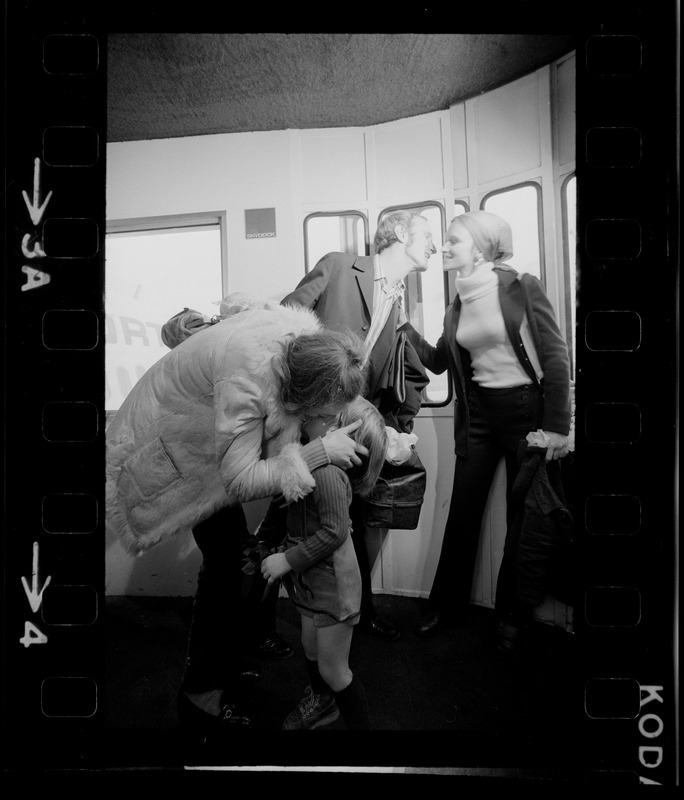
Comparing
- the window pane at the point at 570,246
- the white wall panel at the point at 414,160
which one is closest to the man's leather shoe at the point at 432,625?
the window pane at the point at 570,246

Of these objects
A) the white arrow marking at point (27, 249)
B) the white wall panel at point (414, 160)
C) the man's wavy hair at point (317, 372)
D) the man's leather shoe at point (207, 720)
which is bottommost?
the man's leather shoe at point (207, 720)

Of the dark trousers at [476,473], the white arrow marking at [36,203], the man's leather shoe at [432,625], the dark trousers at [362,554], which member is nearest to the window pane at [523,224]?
the dark trousers at [476,473]

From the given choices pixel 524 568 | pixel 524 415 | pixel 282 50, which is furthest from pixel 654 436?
pixel 282 50

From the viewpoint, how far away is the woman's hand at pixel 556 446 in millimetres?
878

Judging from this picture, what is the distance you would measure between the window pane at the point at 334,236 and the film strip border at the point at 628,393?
0.43 metres

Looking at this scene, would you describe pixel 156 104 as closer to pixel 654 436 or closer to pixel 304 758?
pixel 654 436

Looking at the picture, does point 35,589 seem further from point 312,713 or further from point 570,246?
point 570,246

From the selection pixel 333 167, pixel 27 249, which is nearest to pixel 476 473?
pixel 333 167

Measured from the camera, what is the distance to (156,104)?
35.9 inches

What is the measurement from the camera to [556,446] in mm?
880

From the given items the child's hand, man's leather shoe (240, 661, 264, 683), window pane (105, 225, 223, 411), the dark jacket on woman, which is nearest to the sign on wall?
window pane (105, 225, 223, 411)

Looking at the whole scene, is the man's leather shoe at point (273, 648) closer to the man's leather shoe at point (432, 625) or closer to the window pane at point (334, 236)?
the man's leather shoe at point (432, 625)

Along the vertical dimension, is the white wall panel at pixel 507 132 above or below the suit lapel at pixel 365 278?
above

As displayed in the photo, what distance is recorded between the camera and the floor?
90cm
